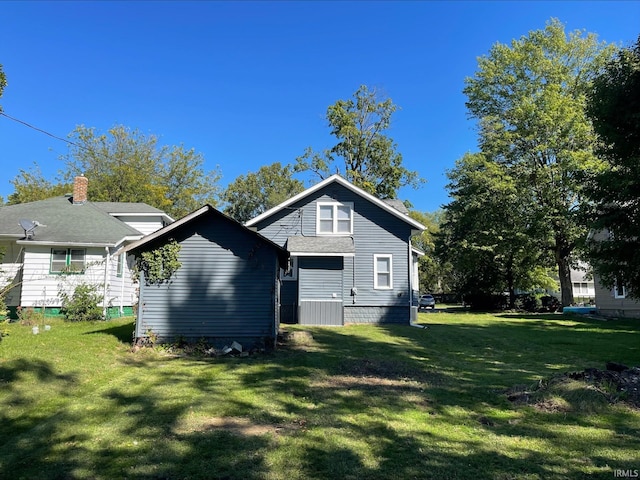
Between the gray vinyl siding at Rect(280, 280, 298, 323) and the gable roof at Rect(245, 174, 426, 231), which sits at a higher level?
the gable roof at Rect(245, 174, 426, 231)

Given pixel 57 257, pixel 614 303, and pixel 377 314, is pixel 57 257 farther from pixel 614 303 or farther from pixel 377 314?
pixel 614 303

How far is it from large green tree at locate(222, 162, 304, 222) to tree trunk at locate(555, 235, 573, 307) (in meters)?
31.8

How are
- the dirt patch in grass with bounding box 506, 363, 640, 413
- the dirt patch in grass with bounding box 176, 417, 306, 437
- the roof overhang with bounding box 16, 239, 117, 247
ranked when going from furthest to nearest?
1. the roof overhang with bounding box 16, 239, 117, 247
2. the dirt patch in grass with bounding box 506, 363, 640, 413
3. the dirt patch in grass with bounding box 176, 417, 306, 437

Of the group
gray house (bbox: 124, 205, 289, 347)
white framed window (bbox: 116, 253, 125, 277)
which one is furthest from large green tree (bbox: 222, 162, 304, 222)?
gray house (bbox: 124, 205, 289, 347)

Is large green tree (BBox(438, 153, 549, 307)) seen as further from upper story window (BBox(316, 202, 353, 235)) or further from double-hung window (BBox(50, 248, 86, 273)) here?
double-hung window (BBox(50, 248, 86, 273))

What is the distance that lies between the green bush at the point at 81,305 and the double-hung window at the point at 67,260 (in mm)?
934

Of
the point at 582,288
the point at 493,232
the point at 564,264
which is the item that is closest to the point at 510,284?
the point at 564,264

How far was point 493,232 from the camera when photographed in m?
32.0

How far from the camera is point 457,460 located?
16.0ft

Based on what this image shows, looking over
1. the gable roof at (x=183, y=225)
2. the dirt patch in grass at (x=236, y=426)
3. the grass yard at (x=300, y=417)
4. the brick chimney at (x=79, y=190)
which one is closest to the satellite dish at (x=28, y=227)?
the brick chimney at (x=79, y=190)

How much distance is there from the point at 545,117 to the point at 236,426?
32295mm

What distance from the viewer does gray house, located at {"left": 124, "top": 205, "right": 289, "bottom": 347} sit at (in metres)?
11.8

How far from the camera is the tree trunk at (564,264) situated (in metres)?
31.4

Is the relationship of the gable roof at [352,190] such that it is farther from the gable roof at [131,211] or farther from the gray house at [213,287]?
the gray house at [213,287]
